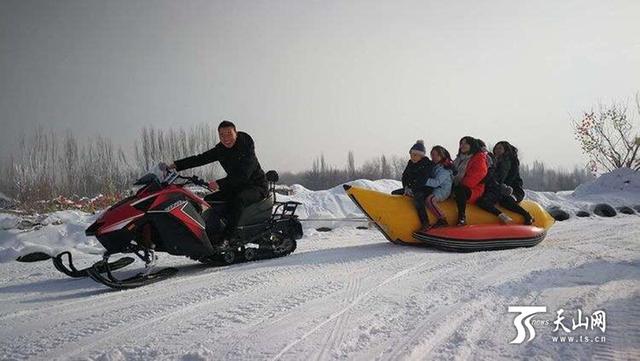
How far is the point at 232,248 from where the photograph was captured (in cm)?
549

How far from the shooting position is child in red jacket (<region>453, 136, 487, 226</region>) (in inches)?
262

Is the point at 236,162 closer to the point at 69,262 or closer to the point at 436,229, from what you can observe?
the point at 69,262

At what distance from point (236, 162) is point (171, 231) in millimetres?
1269

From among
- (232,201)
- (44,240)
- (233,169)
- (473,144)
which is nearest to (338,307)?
(232,201)

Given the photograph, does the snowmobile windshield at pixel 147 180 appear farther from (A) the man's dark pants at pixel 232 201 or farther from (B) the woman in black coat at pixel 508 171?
(B) the woman in black coat at pixel 508 171

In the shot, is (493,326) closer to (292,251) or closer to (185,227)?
(185,227)

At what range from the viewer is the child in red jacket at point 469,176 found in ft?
21.9

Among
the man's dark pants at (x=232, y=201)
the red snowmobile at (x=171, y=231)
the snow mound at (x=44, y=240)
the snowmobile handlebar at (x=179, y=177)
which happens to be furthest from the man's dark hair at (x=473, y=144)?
the snow mound at (x=44, y=240)

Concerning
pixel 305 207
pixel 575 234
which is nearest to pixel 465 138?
pixel 575 234

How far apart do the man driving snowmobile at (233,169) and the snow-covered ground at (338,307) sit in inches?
30.2

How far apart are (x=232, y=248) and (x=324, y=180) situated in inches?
1657

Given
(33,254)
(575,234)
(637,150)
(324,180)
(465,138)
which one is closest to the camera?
(33,254)

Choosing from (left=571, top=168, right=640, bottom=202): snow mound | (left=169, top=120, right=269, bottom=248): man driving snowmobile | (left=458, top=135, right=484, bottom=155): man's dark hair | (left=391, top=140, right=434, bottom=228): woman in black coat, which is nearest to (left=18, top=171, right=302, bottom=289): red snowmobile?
(left=169, top=120, right=269, bottom=248): man driving snowmobile

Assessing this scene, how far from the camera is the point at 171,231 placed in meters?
4.71
